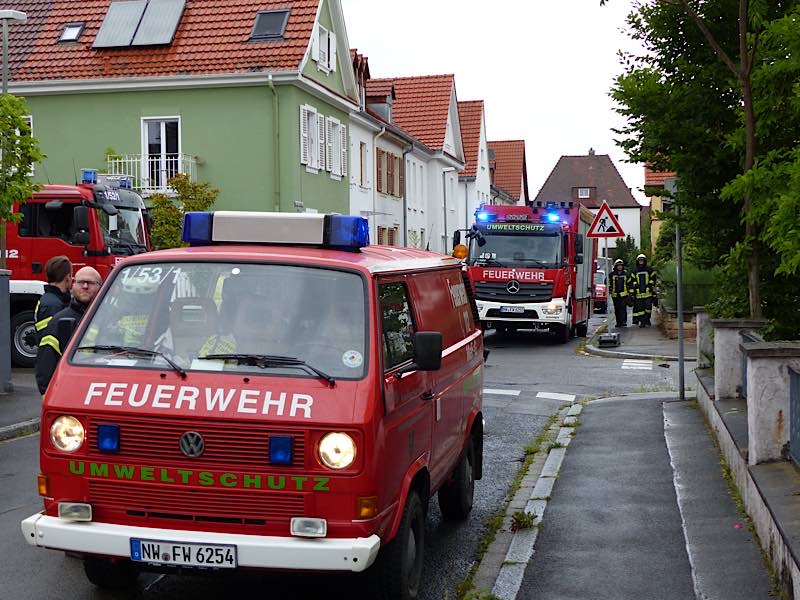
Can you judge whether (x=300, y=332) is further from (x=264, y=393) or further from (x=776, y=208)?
(x=776, y=208)

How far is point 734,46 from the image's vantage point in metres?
12.7

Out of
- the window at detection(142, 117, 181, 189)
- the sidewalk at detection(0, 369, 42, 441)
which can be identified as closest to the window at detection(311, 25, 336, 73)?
the window at detection(142, 117, 181, 189)

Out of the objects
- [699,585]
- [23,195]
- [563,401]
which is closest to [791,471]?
[699,585]

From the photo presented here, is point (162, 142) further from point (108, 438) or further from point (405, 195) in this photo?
point (108, 438)

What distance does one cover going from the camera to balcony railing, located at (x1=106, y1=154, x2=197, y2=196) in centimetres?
3228

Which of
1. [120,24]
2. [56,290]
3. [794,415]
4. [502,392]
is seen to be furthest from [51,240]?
[120,24]

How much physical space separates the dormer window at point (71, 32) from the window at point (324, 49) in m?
6.90

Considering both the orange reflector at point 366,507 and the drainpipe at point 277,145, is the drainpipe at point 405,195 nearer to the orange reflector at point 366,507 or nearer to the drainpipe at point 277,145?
the drainpipe at point 277,145

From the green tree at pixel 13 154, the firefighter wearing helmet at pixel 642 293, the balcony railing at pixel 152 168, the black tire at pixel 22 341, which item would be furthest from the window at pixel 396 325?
the balcony railing at pixel 152 168

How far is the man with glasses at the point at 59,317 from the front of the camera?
7852 millimetres

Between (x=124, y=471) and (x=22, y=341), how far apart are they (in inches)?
603

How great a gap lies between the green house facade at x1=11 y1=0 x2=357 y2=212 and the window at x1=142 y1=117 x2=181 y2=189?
1.1 inches

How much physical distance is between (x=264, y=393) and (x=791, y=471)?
3.54 m

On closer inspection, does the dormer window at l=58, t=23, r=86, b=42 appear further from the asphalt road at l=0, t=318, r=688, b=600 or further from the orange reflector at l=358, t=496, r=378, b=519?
the orange reflector at l=358, t=496, r=378, b=519
